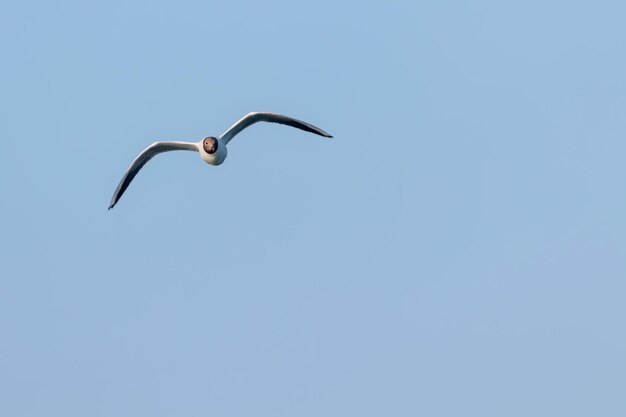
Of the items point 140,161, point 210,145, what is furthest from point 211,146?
point 140,161

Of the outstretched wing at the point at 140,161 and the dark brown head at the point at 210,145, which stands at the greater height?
the dark brown head at the point at 210,145

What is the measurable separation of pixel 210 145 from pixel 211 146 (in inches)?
3.3

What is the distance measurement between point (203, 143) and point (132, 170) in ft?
19.9

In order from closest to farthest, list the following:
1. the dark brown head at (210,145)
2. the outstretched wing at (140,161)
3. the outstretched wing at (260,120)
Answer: the dark brown head at (210,145) < the outstretched wing at (260,120) < the outstretched wing at (140,161)

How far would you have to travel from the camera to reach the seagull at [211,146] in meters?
66.2

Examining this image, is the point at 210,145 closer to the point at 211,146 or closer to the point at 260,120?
the point at 211,146

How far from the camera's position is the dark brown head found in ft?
217

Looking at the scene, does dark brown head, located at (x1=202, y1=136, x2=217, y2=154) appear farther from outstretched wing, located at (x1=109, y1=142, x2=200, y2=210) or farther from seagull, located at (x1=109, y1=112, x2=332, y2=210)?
outstretched wing, located at (x1=109, y1=142, x2=200, y2=210)

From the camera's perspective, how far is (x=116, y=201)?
71.2m

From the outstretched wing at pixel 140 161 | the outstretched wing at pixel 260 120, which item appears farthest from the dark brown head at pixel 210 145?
the outstretched wing at pixel 140 161

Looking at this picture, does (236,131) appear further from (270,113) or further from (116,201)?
(116,201)

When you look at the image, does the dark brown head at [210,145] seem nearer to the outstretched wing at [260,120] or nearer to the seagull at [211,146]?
the seagull at [211,146]

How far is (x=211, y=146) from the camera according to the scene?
6606 cm

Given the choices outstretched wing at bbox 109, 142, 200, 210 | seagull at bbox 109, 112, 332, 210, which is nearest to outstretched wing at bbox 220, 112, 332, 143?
seagull at bbox 109, 112, 332, 210
